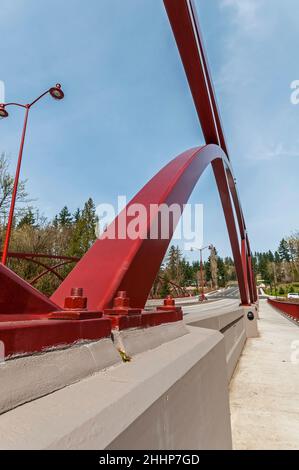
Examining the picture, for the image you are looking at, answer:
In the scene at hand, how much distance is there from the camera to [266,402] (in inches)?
192

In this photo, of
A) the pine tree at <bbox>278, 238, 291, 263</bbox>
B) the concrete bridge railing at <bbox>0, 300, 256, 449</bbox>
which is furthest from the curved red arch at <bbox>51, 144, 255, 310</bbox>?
the pine tree at <bbox>278, 238, 291, 263</bbox>

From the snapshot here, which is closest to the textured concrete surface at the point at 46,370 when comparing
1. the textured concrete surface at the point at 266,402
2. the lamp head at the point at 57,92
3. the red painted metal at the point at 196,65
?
the textured concrete surface at the point at 266,402

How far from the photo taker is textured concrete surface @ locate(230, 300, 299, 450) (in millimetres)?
3641

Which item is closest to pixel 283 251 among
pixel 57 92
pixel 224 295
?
pixel 224 295

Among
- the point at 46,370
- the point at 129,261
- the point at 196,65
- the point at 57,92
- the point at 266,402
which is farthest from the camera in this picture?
the point at 57,92

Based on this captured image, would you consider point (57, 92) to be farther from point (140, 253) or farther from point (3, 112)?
point (140, 253)

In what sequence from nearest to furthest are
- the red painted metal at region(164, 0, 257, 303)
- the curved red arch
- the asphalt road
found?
the curved red arch
the red painted metal at region(164, 0, 257, 303)
the asphalt road

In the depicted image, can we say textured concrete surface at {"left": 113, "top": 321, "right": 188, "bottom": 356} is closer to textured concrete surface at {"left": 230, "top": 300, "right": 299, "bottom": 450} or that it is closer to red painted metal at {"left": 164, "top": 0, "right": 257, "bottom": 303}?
textured concrete surface at {"left": 230, "top": 300, "right": 299, "bottom": 450}
